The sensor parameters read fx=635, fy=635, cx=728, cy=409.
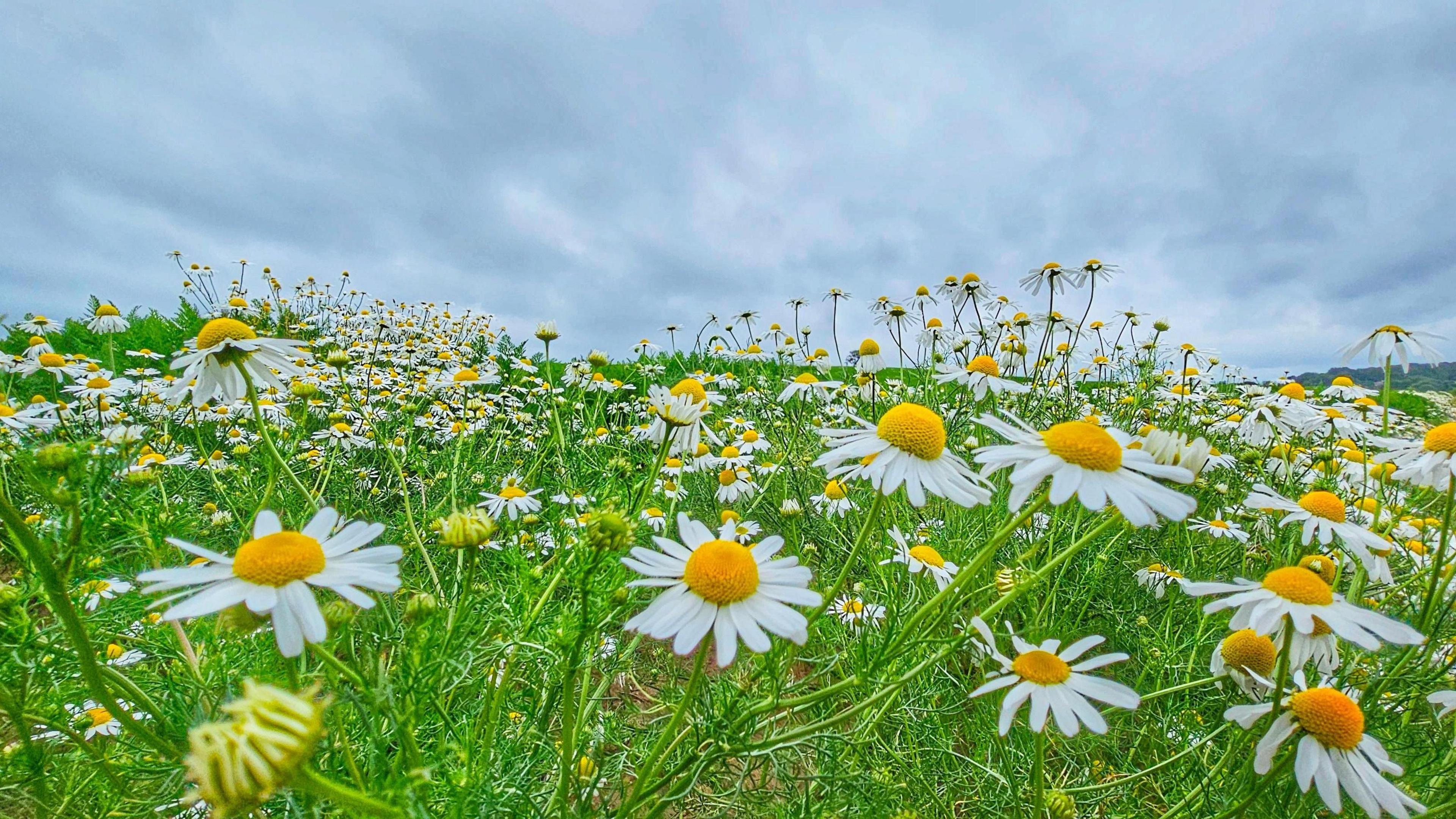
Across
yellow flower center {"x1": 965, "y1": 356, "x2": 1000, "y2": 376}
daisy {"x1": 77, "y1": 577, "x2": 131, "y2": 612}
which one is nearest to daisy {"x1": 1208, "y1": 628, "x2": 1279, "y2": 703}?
yellow flower center {"x1": 965, "y1": 356, "x2": 1000, "y2": 376}

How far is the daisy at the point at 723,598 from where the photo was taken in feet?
2.37

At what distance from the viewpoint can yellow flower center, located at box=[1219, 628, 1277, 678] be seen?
1102 millimetres

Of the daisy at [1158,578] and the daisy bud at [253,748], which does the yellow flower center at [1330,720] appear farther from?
the daisy at [1158,578]

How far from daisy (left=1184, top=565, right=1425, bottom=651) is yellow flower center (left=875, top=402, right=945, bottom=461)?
406mm

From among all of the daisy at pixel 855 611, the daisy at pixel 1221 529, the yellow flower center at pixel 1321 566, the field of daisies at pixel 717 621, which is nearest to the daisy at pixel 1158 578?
the field of daisies at pixel 717 621

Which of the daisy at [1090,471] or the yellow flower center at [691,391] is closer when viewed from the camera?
the daisy at [1090,471]

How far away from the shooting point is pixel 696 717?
1045mm

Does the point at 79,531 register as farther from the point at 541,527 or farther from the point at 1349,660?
the point at 1349,660

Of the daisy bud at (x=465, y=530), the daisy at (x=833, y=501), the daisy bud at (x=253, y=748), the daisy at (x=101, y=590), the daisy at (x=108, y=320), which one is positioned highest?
the daisy at (x=108, y=320)

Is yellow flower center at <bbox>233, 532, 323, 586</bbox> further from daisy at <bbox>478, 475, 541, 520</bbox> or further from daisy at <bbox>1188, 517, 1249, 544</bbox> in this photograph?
daisy at <bbox>1188, 517, 1249, 544</bbox>

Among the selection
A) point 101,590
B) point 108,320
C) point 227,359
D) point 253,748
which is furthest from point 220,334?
point 108,320

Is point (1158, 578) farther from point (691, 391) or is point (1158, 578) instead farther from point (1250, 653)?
point (691, 391)

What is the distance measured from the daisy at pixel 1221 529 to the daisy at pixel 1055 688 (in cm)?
186

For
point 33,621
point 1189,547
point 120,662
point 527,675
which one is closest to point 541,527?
point 527,675
